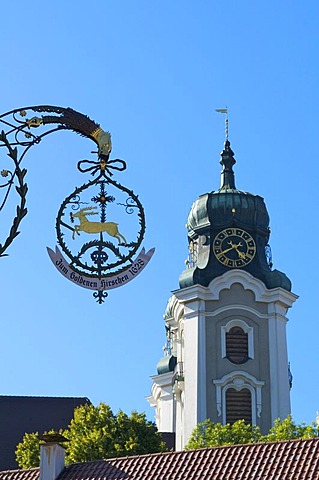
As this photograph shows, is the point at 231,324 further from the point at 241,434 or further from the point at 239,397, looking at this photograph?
the point at 241,434

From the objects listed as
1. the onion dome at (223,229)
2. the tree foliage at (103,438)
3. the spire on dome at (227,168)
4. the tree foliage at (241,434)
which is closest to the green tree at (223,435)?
the tree foliage at (241,434)

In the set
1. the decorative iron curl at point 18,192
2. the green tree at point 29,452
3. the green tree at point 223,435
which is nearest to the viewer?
the decorative iron curl at point 18,192

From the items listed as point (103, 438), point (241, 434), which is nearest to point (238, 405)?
point (241, 434)

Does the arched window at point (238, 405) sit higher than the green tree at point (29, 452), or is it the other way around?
the arched window at point (238, 405)

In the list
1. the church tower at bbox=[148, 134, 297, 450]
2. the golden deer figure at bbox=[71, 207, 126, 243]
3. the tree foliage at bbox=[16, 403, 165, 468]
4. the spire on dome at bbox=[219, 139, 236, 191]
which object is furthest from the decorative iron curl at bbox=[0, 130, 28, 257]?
the spire on dome at bbox=[219, 139, 236, 191]

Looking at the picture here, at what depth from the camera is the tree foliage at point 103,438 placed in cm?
5091

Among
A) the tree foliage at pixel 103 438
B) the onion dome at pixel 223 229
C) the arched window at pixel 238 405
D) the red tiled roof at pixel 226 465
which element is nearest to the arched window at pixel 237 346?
the arched window at pixel 238 405

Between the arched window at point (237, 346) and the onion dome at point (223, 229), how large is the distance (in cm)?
294

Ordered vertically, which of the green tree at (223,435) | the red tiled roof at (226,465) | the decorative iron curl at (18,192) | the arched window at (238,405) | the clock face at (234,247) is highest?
the clock face at (234,247)

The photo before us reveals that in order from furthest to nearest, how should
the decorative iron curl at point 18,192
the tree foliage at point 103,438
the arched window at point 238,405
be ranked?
the arched window at point 238,405, the tree foliage at point 103,438, the decorative iron curl at point 18,192

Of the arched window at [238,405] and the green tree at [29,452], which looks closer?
the green tree at [29,452]

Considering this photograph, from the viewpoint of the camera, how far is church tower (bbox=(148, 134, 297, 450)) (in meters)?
62.0

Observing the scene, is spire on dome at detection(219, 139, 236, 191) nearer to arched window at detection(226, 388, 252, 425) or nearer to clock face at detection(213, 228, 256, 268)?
clock face at detection(213, 228, 256, 268)

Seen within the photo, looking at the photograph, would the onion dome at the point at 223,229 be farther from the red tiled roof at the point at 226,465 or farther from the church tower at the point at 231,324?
the red tiled roof at the point at 226,465
